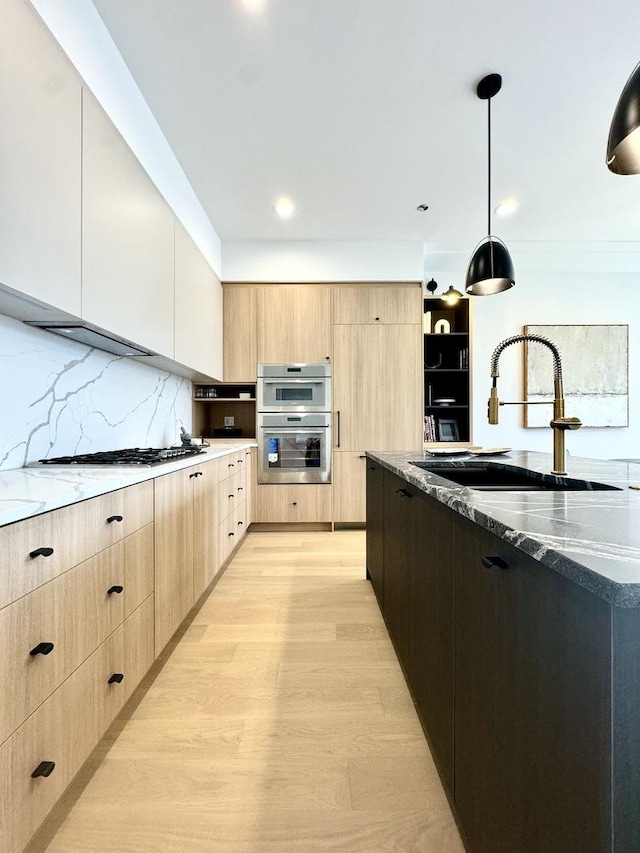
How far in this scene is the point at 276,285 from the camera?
432 cm

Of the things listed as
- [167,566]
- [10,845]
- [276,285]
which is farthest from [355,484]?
[10,845]

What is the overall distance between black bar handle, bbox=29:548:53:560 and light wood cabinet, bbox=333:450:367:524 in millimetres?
3355

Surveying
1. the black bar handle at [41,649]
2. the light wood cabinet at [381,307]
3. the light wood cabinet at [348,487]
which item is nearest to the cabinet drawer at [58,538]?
the black bar handle at [41,649]

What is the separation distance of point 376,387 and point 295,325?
1.04m

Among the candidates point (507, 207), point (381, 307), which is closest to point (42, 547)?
point (381, 307)

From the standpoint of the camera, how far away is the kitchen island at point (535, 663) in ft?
1.61

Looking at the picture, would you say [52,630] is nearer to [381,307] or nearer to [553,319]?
[381,307]

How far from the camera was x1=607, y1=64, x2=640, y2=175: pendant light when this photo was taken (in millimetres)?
969

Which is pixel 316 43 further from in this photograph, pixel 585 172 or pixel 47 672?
pixel 47 672

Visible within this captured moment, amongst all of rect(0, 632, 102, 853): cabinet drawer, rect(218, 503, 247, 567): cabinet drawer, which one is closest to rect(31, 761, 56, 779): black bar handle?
rect(0, 632, 102, 853): cabinet drawer

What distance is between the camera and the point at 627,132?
996 mm

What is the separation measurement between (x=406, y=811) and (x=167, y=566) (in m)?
1.22

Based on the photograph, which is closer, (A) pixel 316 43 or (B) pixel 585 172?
(A) pixel 316 43

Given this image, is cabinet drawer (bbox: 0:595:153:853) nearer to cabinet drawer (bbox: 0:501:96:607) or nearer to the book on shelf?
cabinet drawer (bbox: 0:501:96:607)
